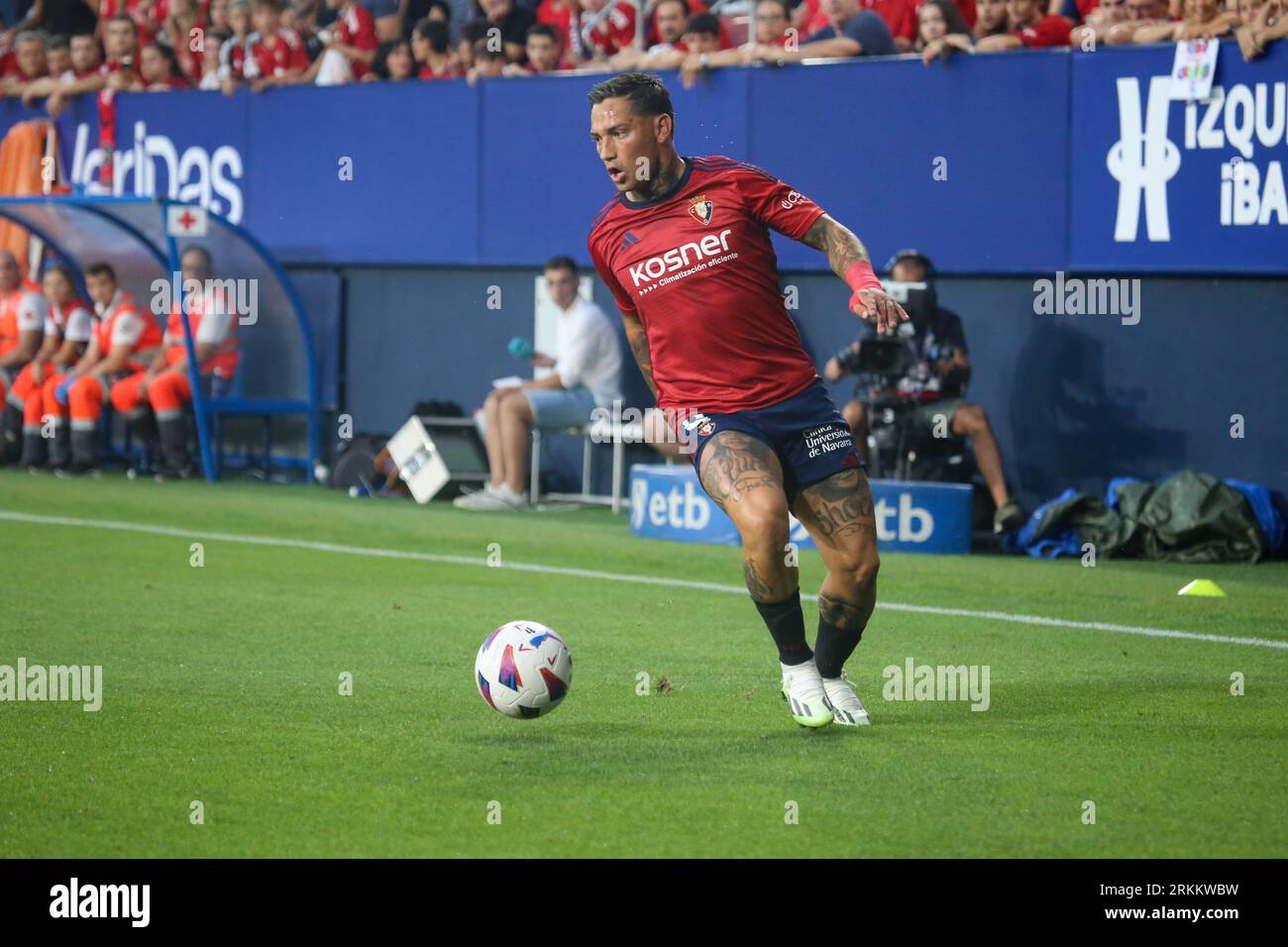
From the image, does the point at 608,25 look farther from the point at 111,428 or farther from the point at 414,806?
the point at 414,806

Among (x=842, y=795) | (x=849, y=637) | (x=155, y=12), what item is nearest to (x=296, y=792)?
(x=842, y=795)

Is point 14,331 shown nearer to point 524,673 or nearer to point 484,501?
point 484,501

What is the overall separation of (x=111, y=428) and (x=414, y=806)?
48.9ft

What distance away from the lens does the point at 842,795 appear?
18.8 ft

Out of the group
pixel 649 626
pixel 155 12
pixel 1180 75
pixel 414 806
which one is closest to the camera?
pixel 414 806

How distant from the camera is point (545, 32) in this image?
16.2 meters

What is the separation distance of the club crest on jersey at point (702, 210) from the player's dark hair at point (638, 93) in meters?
0.32

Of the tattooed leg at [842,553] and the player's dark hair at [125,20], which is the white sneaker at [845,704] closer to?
the tattooed leg at [842,553]

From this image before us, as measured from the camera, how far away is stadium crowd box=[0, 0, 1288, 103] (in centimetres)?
1359

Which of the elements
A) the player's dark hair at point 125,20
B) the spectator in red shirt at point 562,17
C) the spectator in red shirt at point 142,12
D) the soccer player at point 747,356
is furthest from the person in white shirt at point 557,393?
the soccer player at point 747,356

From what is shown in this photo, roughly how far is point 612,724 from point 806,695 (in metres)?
0.69

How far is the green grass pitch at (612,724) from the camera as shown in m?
5.32

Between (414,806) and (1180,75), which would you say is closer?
(414,806)

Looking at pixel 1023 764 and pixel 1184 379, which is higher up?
pixel 1184 379
